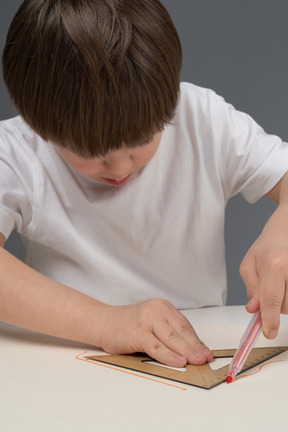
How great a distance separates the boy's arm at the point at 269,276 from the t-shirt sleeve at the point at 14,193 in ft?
1.19

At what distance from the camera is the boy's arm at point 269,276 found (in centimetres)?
67

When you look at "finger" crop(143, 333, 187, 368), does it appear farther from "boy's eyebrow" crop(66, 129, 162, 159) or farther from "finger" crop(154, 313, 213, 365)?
"boy's eyebrow" crop(66, 129, 162, 159)

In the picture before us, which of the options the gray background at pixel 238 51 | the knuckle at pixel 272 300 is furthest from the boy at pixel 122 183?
the gray background at pixel 238 51

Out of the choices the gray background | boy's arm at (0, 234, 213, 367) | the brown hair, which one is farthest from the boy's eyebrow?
the gray background

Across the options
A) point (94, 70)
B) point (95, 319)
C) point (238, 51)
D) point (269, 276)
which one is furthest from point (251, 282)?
point (238, 51)

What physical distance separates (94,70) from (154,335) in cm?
31

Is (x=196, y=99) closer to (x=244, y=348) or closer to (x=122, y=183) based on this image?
(x=122, y=183)

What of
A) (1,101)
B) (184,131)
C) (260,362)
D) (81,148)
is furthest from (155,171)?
(1,101)

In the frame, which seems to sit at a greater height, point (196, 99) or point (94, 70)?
point (94, 70)

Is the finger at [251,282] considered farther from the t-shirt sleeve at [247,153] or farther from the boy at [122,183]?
the t-shirt sleeve at [247,153]

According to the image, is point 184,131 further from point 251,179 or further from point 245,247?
point 245,247

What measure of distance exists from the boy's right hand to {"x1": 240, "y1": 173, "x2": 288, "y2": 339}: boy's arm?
0.08 m

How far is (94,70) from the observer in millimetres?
675

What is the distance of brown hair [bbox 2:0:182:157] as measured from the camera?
2.24 ft
